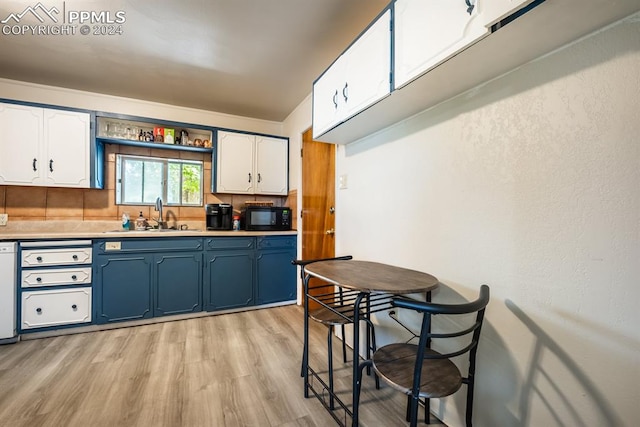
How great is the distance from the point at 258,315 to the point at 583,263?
108 inches

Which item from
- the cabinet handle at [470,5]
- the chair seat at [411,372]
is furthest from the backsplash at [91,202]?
the cabinet handle at [470,5]

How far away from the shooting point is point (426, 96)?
4.50 ft

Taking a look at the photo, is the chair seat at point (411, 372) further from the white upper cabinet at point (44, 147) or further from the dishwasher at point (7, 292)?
the white upper cabinet at point (44, 147)

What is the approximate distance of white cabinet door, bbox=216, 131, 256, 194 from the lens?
10.7 ft

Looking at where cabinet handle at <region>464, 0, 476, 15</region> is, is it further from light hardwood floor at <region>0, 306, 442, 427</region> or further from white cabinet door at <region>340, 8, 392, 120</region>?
light hardwood floor at <region>0, 306, 442, 427</region>

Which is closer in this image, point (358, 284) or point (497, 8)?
point (497, 8)

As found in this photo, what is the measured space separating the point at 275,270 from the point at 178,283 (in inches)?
40.8

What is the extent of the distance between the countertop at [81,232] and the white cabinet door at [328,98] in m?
1.60

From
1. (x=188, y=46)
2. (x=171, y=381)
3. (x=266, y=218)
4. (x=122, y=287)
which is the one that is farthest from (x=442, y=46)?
(x=122, y=287)

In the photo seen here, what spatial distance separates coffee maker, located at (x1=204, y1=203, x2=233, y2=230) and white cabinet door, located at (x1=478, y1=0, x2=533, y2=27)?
296 centimetres

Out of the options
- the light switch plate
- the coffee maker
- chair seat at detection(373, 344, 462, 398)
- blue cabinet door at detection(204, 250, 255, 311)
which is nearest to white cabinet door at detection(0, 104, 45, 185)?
the coffee maker

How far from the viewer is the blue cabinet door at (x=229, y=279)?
9.45 feet

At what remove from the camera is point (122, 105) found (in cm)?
307

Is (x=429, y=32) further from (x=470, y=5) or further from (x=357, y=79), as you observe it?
(x=357, y=79)
